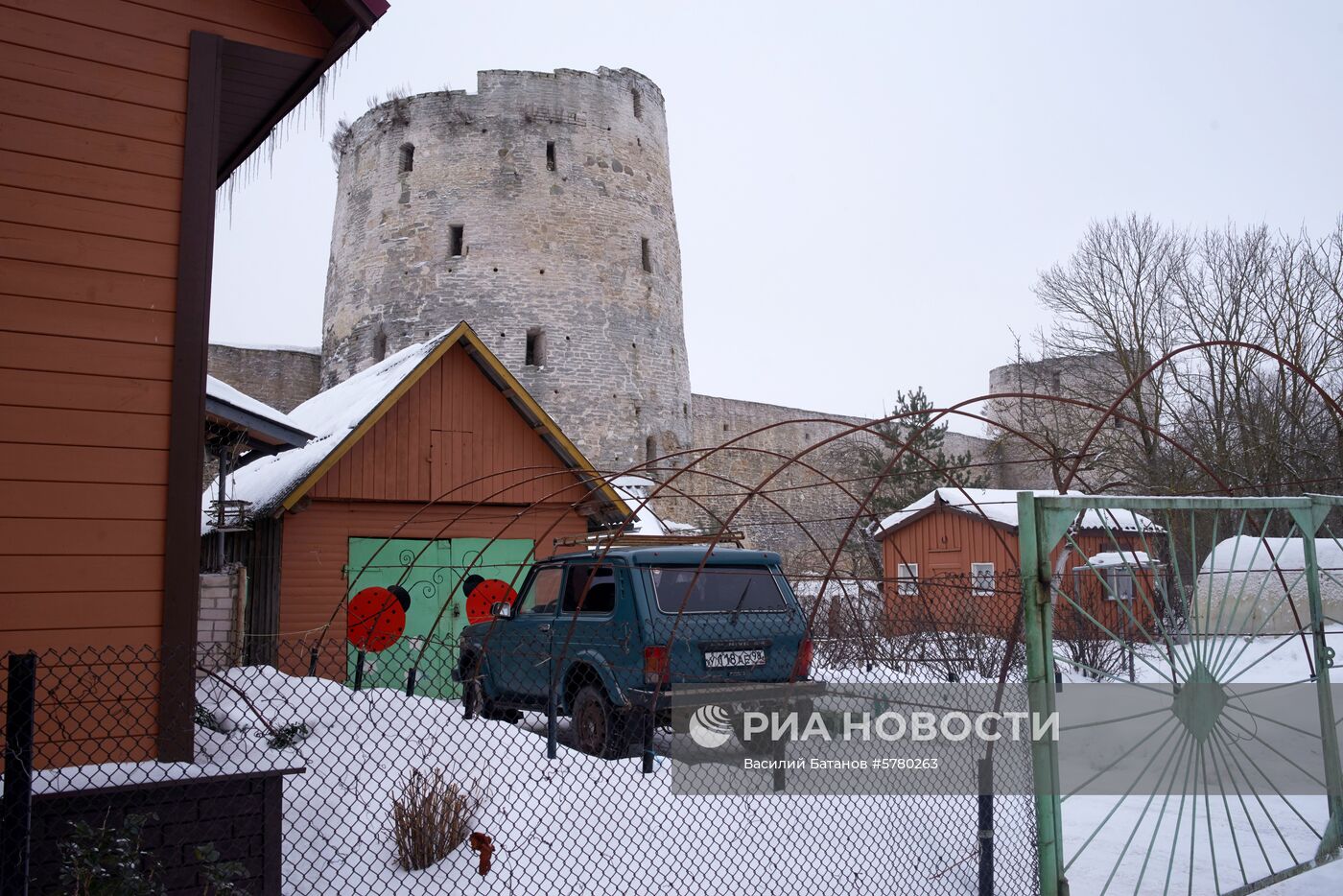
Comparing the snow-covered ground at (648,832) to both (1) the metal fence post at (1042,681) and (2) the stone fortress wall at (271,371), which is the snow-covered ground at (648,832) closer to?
(1) the metal fence post at (1042,681)

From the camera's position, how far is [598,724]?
7465mm

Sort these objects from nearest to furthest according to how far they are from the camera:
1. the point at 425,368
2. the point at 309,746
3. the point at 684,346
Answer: the point at 309,746, the point at 425,368, the point at 684,346

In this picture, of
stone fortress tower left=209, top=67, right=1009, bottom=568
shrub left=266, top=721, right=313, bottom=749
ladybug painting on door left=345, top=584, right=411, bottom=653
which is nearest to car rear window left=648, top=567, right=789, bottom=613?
shrub left=266, top=721, right=313, bottom=749

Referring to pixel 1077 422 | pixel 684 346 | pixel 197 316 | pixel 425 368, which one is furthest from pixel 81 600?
pixel 684 346

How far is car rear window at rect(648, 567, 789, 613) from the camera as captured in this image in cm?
755

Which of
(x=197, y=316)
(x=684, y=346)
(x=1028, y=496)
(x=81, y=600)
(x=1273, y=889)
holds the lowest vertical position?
(x=1273, y=889)

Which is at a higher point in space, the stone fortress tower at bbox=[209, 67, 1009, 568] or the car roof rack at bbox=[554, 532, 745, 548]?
the stone fortress tower at bbox=[209, 67, 1009, 568]

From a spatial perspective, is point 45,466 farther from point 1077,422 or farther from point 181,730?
point 1077,422

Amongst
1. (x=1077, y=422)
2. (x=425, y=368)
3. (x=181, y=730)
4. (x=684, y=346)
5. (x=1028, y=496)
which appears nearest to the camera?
(x=1028, y=496)

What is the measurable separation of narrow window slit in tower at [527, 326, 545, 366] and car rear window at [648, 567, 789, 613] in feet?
63.7

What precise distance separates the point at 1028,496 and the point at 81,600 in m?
4.18

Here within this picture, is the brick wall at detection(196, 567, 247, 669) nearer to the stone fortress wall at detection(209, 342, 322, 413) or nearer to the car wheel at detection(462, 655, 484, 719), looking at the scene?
the car wheel at detection(462, 655, 484, 719)

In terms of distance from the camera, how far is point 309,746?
559 centimetres

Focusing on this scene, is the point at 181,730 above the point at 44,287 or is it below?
below
